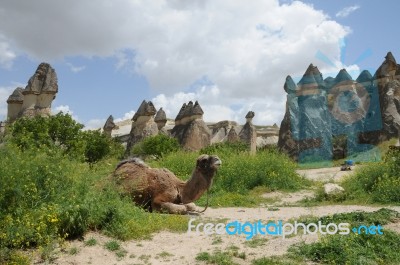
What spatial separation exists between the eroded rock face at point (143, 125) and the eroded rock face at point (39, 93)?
262 inches

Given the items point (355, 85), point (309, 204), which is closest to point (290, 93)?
point (355, 85)

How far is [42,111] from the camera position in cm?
2200

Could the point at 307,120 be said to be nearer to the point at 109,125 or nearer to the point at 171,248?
the point at 109,125

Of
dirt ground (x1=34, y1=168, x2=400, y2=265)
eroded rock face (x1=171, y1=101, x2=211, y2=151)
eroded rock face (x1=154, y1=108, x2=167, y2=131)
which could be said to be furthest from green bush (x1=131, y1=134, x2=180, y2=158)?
dirt ground (x1=34, y1=168, x2=400, y2=265)

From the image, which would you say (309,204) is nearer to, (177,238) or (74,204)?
(177,238)

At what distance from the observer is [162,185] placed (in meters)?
9.25

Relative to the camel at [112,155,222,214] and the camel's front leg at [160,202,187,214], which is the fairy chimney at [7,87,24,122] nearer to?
the camel at [112,155,222,214]

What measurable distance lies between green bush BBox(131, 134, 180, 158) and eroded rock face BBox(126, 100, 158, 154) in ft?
9.25

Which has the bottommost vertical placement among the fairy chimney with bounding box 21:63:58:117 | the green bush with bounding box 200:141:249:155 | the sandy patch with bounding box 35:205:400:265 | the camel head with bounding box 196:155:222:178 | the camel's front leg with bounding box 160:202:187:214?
the sandy patch with bounding box 35:205:400:265

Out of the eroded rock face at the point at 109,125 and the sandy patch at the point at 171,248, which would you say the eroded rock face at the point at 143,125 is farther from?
the sandy patch at the point at 171,248

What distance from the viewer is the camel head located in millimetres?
9312

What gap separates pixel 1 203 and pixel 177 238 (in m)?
2.56

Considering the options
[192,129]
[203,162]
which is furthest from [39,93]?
[203,162]

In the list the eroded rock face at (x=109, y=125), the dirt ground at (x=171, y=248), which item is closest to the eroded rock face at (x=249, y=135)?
the eroded rock face at (x=109, y=125)
